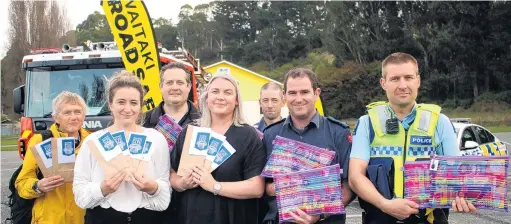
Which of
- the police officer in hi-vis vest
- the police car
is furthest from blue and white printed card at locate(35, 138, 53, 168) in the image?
the police car

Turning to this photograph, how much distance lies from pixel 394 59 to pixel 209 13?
123702 mm

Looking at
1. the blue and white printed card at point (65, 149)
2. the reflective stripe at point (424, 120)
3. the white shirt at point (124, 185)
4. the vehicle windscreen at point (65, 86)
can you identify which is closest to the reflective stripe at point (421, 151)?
the reflective stripe at point (424, 120)

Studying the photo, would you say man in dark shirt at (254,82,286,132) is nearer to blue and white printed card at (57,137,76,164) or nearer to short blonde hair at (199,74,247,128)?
short blonde hair at (199,74,247,128)

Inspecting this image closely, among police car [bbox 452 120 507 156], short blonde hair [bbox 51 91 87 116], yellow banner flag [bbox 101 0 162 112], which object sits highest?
yellow banner flag [bbox 101 0 162 112]

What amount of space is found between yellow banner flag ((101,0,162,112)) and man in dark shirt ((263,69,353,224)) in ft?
14.0

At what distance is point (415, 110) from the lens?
3848 mm

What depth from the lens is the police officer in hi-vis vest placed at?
12.1 feet

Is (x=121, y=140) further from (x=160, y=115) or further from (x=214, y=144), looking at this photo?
(x=160, y=115)

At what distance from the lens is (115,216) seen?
3797mm

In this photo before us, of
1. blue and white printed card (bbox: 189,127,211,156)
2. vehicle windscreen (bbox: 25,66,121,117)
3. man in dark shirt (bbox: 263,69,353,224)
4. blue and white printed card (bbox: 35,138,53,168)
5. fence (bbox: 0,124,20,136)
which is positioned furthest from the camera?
fence (bbox: 0,124,20,136)

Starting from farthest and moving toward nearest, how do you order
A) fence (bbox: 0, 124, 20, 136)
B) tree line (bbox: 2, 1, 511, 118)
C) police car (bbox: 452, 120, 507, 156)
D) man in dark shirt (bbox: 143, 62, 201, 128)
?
tree line (bbox: 2, 1, 511, 118)
fence (bbox: 0, 124, 20, 136)
police car (bbox: 452, 120, 507, 156)
man in dark shirt (bbox: 143, 62, 201, 128)

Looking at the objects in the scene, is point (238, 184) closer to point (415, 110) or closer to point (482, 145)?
point (415, 110)

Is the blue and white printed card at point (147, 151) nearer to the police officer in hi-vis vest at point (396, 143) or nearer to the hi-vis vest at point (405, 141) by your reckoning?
the police officer in hi-vis vest at point (396, 143)

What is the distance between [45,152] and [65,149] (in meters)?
0.17
